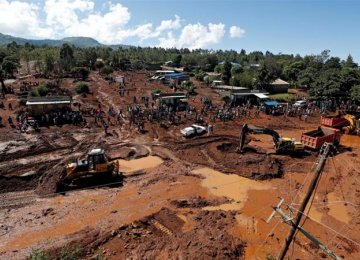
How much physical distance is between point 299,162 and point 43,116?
32.4 m

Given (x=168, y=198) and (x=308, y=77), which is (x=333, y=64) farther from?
(x=168, y=198)

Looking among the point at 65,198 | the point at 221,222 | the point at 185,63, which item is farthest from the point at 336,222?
the point at 185,63

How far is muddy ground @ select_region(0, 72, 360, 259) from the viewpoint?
55.9ft

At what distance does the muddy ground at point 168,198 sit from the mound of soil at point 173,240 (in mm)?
61

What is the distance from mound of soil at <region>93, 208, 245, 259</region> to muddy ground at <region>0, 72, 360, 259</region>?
0.20ft

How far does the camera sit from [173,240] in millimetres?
17266

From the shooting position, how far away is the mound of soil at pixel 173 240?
1614 centimetres

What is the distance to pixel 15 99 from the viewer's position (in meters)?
49.8

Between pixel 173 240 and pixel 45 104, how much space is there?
1252 inches

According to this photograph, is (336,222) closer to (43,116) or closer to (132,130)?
(132,130)

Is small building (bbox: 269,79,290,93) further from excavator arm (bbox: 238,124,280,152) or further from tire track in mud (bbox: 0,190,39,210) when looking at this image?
tire track in mud (bbox: 0,190,39,210)

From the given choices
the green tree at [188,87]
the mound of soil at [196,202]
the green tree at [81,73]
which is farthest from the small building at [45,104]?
the green tree at [81,73]

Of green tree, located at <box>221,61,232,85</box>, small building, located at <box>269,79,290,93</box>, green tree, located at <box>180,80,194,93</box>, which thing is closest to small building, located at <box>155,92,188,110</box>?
green tree, located at <box>180,80,194,93</box>

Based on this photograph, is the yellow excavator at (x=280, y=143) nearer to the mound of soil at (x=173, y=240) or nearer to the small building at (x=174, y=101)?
the mound of soil at (x=173, y=240)
